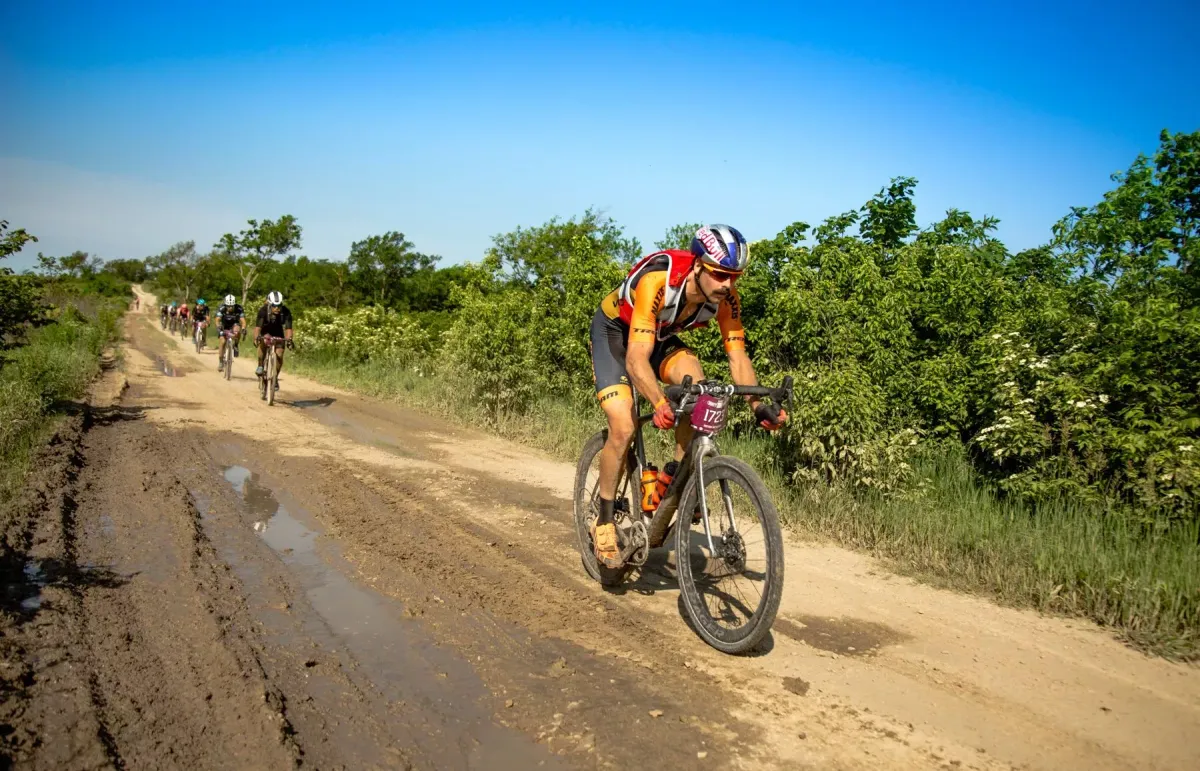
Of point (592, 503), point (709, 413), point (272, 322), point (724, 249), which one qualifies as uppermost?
point (724, 249)

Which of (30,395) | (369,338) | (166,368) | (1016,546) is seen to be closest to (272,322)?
(30,395)

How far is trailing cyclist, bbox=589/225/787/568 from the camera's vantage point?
4.36 m

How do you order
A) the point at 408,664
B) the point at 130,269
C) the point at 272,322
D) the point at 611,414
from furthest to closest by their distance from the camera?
the point at 130,269, the point at 272,322, the point at 611,414, the point at 408,664

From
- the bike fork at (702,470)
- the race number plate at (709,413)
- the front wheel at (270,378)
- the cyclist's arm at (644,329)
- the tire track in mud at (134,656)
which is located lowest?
the tire track in mud at (134,656)

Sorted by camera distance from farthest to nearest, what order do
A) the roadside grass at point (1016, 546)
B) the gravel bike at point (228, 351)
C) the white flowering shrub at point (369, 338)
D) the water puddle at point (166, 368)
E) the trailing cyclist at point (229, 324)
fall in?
1. the white flowering shrub at point (369, 338)
2. the water puddle at point (166, 368)
3. the trailing cyclist at point (229, 324)
4. the gravel bike at point (228, 351)
5. the roadside grass at point (1016, 546)

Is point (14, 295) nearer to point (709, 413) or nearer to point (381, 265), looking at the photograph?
point (709, 413)

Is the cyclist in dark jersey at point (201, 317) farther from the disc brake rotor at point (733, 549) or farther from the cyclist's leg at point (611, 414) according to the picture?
the disc brake rotor at point (733, 549)

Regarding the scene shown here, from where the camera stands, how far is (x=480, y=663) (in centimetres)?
402

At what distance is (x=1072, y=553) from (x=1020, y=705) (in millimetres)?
2002

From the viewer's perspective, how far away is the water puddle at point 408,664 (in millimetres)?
3221

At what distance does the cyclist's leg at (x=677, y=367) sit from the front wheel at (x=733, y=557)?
341 millimetres

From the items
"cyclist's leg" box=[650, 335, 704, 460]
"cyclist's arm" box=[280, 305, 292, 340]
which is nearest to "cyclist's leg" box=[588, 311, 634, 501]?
"cyclist's leg" box=[650, 335, 704, 460]

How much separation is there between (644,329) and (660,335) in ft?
1.53

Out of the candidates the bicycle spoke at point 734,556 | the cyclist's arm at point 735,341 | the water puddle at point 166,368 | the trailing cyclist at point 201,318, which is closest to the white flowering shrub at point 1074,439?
the cyclist's arm at point 735,341
